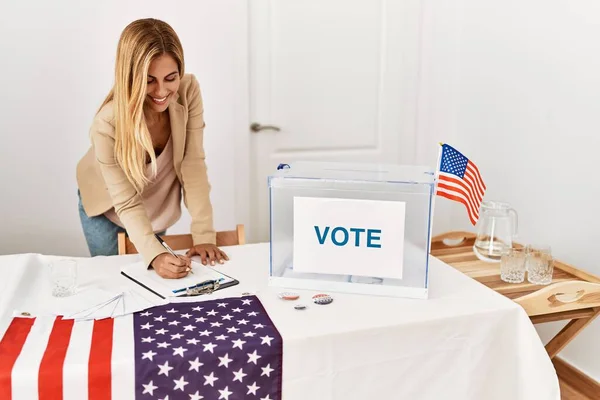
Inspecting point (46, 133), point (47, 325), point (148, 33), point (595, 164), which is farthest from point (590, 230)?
point (46, 133)

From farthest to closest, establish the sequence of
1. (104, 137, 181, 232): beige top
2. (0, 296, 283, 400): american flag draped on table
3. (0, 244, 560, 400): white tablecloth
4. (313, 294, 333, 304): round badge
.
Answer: (104, 137, 181, 232): beige top < (313, 294, 333, 304): round badge < (0, 244, 560, 400): white tablecloth < (0, 296, 283, 400): american flag draped on table

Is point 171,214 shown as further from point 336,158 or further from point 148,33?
point 336,158

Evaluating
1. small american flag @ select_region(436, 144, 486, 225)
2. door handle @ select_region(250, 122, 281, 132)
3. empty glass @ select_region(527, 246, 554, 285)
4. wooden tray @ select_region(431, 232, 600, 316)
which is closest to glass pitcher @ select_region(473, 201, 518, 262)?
wooden tray @ select_region(431, 232, 600, 316)

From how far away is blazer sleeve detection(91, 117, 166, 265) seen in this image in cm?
169

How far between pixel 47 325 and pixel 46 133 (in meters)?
1.51

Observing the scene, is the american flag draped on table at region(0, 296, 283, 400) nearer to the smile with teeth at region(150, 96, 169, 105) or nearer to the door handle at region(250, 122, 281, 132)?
the smile with teeth at region(150, 96, 169, 105)

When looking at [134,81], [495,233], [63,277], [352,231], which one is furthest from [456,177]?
[63,277]

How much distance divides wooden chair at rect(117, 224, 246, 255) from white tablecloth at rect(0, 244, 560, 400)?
31 cm

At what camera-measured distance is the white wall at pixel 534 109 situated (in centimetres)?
225

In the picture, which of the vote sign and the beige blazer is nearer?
the vote sign

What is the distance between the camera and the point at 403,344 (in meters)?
1.40

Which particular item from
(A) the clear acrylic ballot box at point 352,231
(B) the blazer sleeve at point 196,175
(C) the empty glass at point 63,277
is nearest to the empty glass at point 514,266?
(A) the clear acrylic ballot box at point 352,231

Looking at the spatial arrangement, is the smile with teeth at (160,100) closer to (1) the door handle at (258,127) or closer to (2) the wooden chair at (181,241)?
(2) the wooden chair at (181,241)

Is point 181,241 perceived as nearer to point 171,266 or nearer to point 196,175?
point 196,175
